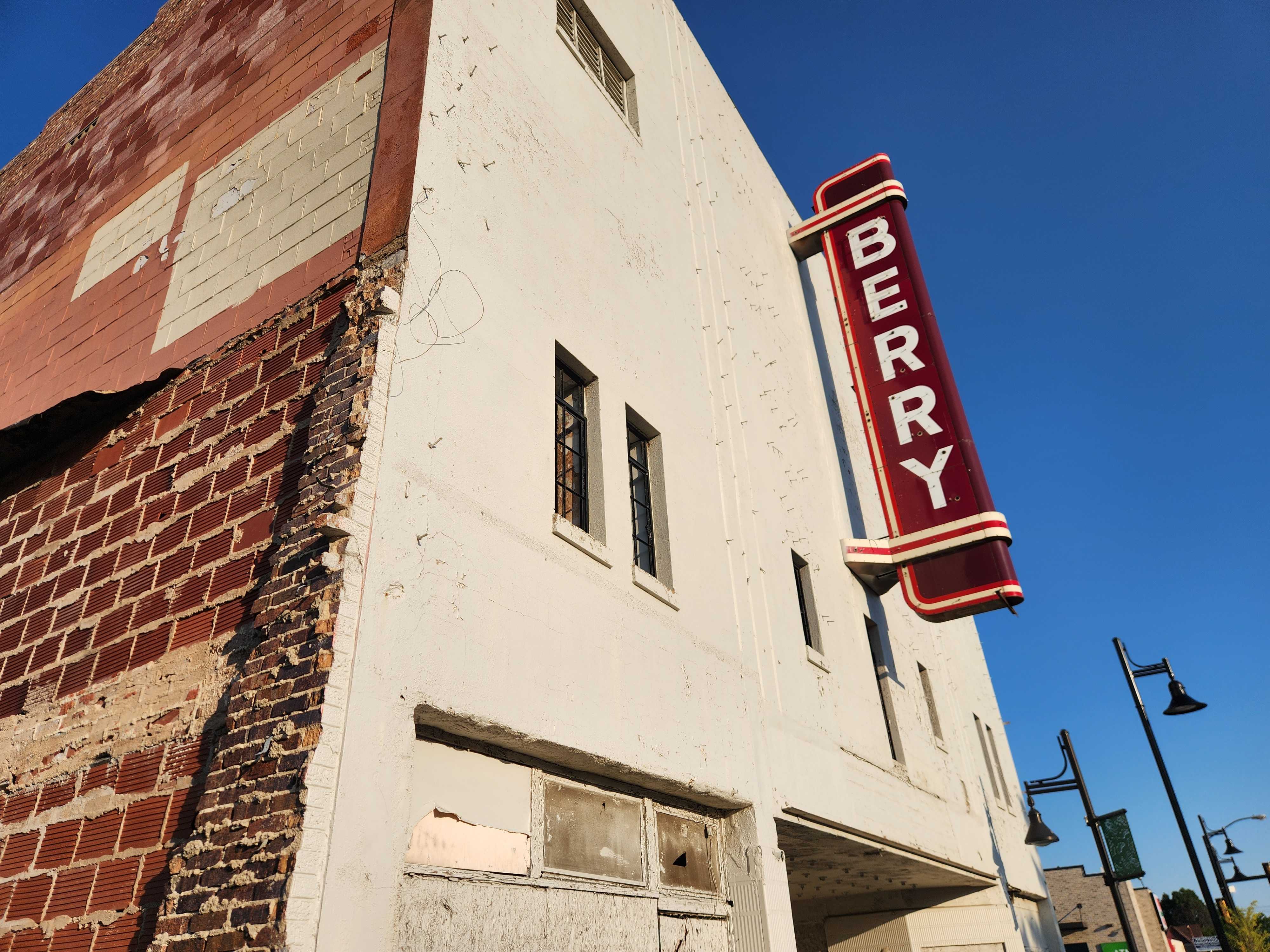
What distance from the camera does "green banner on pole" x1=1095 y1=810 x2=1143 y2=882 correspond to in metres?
14.9

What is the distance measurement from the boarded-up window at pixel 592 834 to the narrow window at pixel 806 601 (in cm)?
421

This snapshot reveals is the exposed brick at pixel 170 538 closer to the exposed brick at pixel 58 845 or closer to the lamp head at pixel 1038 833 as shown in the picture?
the exposed brick at pixel 58 845

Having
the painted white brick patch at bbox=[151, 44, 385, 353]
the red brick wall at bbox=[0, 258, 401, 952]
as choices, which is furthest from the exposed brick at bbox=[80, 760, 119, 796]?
the painted white brick patch at bbox=[151, 44, 385, 353]

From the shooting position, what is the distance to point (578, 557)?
244 inches

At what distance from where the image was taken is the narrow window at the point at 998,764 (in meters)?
16.9

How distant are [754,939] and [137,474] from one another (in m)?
6.00

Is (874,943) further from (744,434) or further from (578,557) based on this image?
(578,557)

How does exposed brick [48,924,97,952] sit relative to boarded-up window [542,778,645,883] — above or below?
below

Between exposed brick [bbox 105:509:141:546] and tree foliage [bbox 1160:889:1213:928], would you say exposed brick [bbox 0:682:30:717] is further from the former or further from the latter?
tree foliage [bbox 1160:889:1213:928]

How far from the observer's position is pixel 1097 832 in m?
16.2

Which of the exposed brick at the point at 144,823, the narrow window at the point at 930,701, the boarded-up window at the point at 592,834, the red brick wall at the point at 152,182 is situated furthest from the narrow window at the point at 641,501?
the narrow window at the point at 930,701

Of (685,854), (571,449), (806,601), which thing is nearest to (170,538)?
(571,449)

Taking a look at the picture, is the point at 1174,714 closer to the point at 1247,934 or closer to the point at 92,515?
the point at 92,515

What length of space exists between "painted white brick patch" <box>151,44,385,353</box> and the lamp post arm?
16.0 meters
